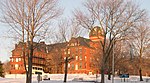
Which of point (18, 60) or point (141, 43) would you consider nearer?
point (141, 43)

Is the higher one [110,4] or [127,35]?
[110,4]

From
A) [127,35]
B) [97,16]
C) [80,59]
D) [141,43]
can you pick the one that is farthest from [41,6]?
[80,59]

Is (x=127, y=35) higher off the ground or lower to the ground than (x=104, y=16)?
lower

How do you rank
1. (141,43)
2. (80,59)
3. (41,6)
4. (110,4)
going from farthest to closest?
(80,59) < (141,43) < (110,4) < (41,6)

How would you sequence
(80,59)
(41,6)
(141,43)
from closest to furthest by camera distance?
(41,6) → (141,43) → (80,59)

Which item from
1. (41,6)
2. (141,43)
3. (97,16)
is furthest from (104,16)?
(141,43)

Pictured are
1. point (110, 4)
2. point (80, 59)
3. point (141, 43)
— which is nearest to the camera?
point (110, 4)

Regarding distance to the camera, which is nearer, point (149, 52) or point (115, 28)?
point (115, 28)

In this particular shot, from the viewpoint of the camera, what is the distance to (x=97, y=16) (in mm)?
40531

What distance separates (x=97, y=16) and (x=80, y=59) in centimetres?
6836

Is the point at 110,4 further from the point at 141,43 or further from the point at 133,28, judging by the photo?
the point at 141,43

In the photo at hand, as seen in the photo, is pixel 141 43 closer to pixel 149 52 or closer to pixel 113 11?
pixel 149 52

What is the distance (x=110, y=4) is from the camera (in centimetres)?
3903

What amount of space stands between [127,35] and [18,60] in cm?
7561
